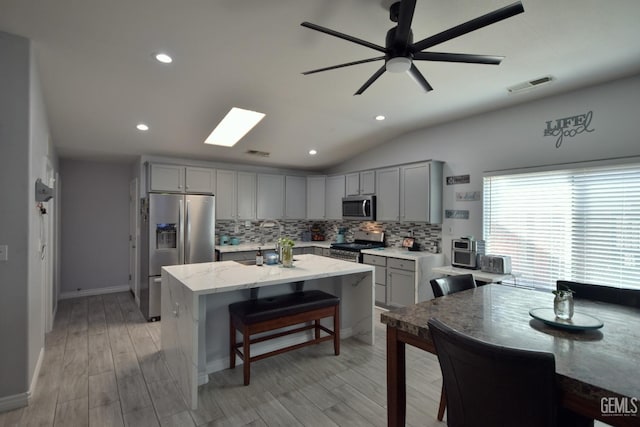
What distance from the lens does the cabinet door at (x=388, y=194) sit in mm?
4643

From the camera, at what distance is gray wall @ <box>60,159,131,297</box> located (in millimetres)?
5102

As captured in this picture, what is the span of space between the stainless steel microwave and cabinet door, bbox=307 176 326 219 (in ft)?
2.47

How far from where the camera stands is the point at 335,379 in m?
2.55

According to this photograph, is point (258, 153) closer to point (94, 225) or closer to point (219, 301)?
point (219, 301)

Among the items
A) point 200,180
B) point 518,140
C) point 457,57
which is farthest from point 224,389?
point 518,140

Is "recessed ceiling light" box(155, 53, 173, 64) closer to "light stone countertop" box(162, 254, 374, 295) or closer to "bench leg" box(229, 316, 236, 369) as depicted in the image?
"light stone countertop" box(162, 254, 374, 295)

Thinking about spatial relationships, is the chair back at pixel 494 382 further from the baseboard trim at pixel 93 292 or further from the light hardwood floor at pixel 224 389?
the baseboard trim at pixel 93 292

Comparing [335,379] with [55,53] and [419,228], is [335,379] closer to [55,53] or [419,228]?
[419,228]

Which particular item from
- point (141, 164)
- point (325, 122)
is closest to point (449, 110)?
point (325, 122)

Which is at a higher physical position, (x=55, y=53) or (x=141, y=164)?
(x=55, y=53)

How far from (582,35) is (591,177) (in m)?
1.47

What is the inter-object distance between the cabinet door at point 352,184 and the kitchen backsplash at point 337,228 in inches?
23.9

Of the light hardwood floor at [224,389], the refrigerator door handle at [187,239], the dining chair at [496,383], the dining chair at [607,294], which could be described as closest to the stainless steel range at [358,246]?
the light hardwood floor at [224,389]

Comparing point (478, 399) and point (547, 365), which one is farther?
point (478, 399)
